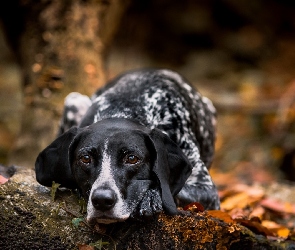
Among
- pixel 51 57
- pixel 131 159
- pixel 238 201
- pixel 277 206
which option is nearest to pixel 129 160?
pixel 131 159

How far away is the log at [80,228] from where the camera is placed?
3438 mm

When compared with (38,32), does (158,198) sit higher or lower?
lower

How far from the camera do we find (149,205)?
3604 mm

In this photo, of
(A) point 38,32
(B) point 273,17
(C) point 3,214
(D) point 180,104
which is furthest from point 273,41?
(C) point 3,214

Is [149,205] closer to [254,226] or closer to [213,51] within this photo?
[254,226]

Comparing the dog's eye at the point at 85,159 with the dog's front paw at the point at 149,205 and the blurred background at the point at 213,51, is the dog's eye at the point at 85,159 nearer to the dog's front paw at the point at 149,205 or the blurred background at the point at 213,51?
the dog's front paw at the point at 149,205

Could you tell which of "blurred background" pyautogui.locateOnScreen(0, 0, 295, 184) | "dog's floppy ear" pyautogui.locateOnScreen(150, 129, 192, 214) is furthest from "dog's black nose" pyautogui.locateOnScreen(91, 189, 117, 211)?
"blurred background" pyautogui.locateOnScreen(0, 0, 295, 184)

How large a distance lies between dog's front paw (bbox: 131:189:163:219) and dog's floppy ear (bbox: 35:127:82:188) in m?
0.50

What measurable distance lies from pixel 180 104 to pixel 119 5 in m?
3.15

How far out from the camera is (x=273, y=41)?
12.8m

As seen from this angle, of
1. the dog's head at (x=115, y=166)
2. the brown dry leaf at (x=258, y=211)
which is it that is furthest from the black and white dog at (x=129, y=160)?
the brown dry leaf at (x=258, y=211)

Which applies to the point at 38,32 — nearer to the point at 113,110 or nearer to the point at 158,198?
the point at 113,110

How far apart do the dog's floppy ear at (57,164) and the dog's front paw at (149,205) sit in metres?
0.50

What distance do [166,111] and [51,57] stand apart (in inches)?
109
